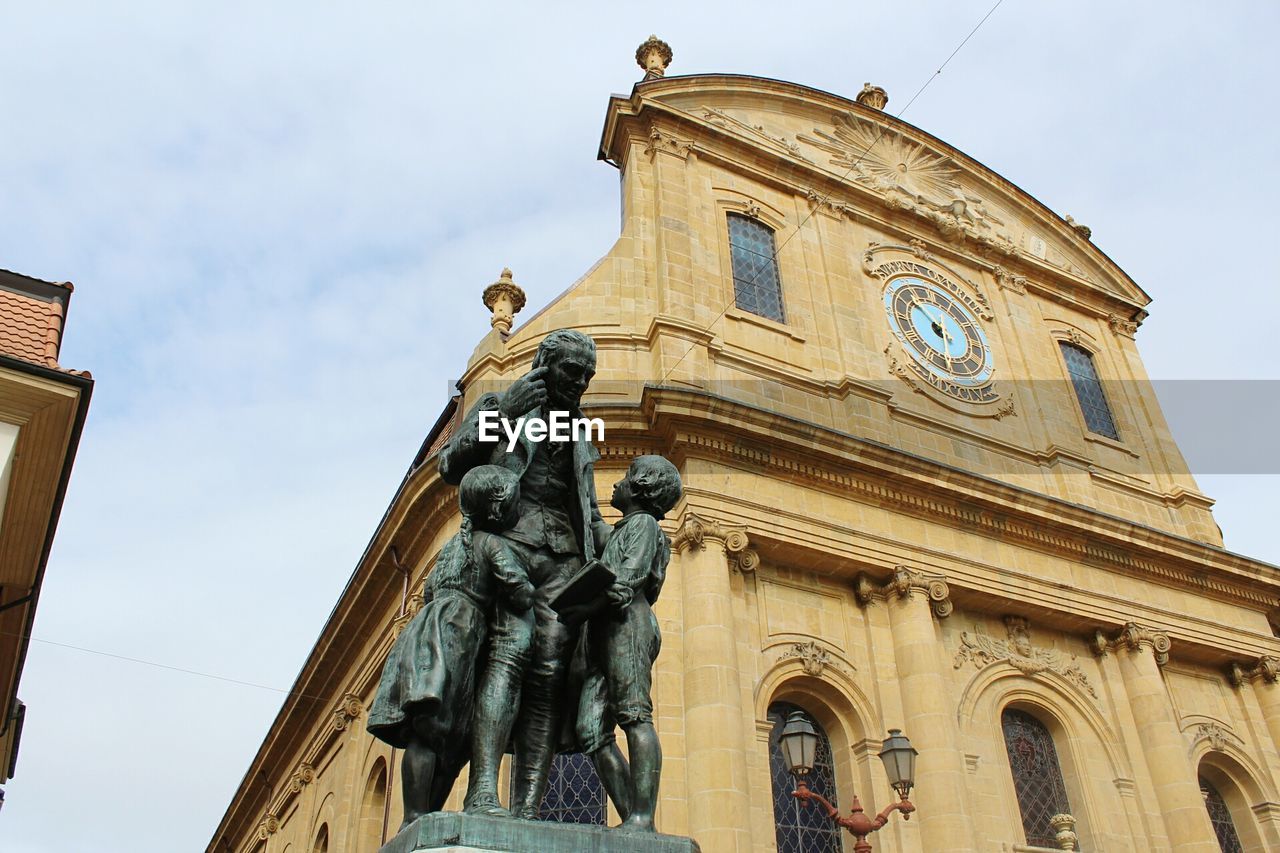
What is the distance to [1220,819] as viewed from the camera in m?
16.7

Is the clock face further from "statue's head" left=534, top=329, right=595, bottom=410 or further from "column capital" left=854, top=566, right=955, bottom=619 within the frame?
"statue's head" left=534, top=329, right=595, bottom=410

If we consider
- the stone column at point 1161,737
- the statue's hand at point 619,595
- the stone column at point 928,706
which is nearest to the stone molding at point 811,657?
the stone column at point 928,706

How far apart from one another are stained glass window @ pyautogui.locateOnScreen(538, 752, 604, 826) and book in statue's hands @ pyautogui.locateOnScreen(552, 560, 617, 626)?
8565 mm

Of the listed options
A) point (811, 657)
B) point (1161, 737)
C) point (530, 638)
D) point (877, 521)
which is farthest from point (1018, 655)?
point (530, 638)

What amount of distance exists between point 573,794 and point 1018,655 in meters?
Result: 7.04

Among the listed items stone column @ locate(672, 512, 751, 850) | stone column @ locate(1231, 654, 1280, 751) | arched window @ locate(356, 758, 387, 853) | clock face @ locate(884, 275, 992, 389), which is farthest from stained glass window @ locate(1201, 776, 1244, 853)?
arched window @ locate(356, 758, 387, 853)

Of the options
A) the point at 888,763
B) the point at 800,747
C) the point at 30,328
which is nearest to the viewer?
the point at 800,747

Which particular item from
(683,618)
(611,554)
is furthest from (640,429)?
(611,554)

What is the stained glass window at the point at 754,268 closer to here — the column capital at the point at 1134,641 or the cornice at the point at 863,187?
the cornice at the point at 863,187

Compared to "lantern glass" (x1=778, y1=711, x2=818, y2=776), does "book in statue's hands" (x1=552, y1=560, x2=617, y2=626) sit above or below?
below

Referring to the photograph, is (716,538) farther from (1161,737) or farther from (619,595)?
(619,595)

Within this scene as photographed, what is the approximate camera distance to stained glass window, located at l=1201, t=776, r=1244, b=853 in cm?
1655

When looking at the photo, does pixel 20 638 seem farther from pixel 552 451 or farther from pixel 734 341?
pixel 552 451

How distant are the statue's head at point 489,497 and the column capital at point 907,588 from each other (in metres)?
11.1
